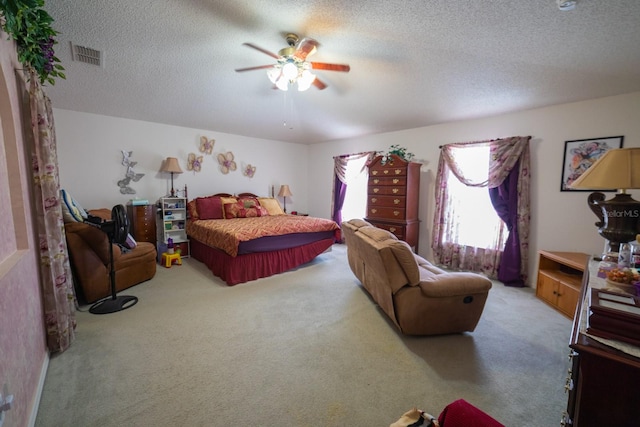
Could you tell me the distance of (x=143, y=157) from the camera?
4324 mm

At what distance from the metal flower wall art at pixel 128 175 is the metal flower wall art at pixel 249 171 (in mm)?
1931

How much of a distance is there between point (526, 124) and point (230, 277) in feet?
14.4

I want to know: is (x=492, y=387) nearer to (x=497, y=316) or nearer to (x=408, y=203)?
(x=497, y=316)

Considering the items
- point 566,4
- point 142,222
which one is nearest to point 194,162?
point 142,222

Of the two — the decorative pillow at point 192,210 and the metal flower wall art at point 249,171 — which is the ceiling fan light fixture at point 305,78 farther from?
the metal flower wall art at point 249,171

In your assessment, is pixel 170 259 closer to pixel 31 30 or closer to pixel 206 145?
pixel 206 145

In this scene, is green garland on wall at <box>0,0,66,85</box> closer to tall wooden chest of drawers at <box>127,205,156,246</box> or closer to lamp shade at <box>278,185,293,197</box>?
tall wooden chest of drawers at <box>127,205,156,246</box>

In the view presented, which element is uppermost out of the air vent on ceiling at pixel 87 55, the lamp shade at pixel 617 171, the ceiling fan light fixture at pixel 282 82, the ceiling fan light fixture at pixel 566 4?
the air vent on ceiling at pixel 87 55

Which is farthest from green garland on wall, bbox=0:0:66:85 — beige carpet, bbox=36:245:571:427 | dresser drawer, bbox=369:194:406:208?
dresser drawer, bbox=369:194:406:208

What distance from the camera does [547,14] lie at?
1775 millimetres

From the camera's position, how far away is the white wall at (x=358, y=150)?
301cm

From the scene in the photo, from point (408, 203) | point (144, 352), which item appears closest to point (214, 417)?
point (144, 352)

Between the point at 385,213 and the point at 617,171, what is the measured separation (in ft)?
9.55

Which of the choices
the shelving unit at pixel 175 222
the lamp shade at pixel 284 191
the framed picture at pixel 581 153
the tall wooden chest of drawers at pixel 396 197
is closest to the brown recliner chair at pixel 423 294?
the tall wooden chest of drawers at pixel 396 197
